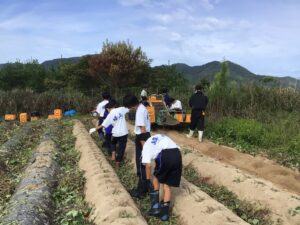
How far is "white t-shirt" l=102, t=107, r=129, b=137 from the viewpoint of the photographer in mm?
10484

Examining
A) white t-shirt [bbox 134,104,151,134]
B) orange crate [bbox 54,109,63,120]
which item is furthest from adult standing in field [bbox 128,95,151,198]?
orange crate [bbox 54,109,63,120]

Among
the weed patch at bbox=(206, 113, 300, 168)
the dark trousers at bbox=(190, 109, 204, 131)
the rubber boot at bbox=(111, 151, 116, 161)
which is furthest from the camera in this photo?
the dark trousers at bbox=(190, 109, 204, 131)

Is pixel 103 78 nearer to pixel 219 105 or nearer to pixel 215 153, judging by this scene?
pixel 219 105

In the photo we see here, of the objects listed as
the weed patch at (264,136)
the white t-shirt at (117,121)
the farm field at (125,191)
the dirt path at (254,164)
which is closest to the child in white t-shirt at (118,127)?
the white t-shirt at (117,121)

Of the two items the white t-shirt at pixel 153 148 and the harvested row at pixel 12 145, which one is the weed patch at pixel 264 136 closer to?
the white t-shirt at pixel 153 148

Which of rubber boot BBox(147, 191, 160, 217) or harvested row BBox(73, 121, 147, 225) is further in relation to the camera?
rubber boot BBox(147, 191, 160, 217)

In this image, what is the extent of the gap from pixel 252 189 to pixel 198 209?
1.69m

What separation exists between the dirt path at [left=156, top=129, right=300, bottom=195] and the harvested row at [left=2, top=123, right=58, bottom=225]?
172 inches

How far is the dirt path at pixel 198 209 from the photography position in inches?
242

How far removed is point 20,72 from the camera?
47969 millimetres

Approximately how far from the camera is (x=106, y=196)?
7066mm

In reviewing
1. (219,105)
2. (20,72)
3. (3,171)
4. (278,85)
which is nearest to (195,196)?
(3,171)

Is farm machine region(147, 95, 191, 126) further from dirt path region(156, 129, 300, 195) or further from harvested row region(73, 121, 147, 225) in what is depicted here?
harvested row region(73, 121, 147, 225)

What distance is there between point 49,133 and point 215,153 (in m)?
6.26
